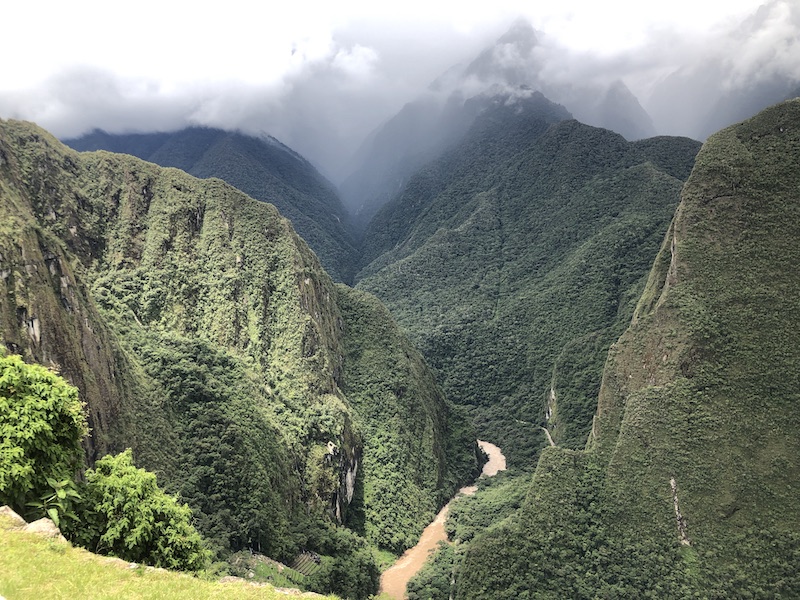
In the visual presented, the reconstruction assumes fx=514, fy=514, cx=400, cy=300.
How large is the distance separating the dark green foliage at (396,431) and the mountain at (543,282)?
14.1m

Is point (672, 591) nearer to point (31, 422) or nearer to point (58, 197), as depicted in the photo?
point (31, 422)

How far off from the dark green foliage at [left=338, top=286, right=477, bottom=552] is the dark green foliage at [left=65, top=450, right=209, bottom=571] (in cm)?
6212

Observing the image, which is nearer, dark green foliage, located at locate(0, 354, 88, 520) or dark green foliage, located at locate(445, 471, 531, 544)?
dark green foliage, located at locate(0, 354, 88, 520)

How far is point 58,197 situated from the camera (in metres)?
72.9

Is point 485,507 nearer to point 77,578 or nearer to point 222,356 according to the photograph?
Answer: point 222,356

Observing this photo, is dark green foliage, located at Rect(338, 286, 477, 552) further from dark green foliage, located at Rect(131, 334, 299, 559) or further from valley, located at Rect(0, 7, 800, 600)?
dark green foliage, located at Rect(131, 334, 299, 559)

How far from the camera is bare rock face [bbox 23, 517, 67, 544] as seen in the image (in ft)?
44.2

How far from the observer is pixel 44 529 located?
44.9 feet

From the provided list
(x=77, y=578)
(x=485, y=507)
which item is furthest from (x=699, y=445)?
(x=77, y=578)

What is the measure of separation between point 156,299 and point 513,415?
8318cm

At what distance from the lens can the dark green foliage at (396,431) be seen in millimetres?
81812

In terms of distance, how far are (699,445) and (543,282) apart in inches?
3457

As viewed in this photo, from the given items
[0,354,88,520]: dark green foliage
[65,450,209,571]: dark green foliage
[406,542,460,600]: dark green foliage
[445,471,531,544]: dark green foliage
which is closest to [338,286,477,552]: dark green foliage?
[445,471,531,544]: dark green foliage

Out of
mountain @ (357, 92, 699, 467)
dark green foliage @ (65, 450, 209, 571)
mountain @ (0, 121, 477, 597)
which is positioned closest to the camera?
dark green foliage @ (65, 450, 209, 571)
